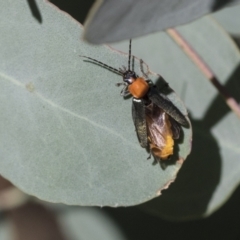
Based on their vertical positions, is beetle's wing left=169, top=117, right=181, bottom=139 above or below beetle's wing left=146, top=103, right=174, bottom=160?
above

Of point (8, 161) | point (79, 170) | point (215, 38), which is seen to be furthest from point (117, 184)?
point (215, 38)

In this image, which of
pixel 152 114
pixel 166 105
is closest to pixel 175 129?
pixel 166 105

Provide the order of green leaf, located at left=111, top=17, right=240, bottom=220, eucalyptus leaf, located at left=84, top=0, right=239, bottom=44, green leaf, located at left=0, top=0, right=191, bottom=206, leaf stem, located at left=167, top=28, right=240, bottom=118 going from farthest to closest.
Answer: green leaf, located at left=111, top=17, right=240, bottom=220
leaf stem, located at left=167, top=28, right=240, bottom=118
green leaf, located at left=0, top=0, right=191, bottom=206
eucalyptus leaf, located at left=84, top=0, right=239, bottom=44

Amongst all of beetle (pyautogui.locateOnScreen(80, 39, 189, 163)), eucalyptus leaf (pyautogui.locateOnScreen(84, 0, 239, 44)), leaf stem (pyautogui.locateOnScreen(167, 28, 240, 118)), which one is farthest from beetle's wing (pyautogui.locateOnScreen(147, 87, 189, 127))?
eucalyptus leaf (pyautogui.locateOnScreen(84, 0, 239, 44))

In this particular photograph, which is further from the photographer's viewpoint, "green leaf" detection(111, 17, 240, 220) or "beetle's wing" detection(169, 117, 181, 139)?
"green leaf" detection(111, 17, 240, 220)

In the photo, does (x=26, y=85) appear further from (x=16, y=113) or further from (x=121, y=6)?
(x=121, y=6)

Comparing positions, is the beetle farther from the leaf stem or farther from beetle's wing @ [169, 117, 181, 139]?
the leaf stem

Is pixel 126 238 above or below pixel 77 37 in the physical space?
below
